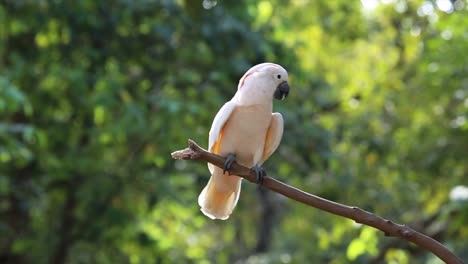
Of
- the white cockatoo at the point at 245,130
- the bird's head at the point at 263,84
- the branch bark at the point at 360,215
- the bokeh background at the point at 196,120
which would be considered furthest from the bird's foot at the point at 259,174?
the bokeh background at the point at 196,120

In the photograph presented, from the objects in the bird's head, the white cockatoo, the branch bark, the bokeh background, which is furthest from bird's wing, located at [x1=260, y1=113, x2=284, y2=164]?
the bokeh background

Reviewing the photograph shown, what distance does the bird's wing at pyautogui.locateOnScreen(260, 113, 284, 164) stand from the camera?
3.03 meters

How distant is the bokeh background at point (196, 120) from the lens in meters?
6.21

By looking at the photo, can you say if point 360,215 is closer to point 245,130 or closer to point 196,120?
point 245,130

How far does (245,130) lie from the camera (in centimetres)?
298

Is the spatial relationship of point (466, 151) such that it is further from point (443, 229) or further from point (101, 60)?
point (101, 60)

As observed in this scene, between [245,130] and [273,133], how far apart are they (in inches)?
5.0

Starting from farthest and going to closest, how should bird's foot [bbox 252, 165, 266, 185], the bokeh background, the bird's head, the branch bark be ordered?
the bokeh background
the bird's head
bird's foot [bbox 252, 165, 266, 185]
the branch bark

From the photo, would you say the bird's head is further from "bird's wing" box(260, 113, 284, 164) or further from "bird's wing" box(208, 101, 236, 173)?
"bird's wing" box(260, 113, 284, 164)

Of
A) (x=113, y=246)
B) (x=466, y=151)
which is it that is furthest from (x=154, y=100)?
(x=466, y=151)

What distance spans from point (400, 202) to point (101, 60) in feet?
11.5

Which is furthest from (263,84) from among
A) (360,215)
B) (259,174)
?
(360,215)

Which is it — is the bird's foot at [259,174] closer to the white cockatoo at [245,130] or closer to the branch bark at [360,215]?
the white cockatoo at [245,130]

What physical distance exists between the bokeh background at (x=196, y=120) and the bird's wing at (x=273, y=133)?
1.56m
